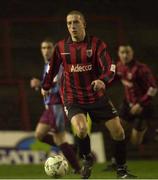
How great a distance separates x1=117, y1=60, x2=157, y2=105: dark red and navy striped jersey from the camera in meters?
11.6

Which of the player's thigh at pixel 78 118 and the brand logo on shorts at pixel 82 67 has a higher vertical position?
the brand logo on shorts at pixel 82 67

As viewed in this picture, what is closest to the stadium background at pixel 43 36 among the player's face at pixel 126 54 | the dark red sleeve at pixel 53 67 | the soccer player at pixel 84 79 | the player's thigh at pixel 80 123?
the player's face at pixel 126 54

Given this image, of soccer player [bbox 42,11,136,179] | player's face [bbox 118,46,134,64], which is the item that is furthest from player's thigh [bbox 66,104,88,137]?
player's face [bbox 118,46,134,64]

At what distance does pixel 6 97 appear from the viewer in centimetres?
1414

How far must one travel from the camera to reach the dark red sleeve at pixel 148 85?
11602 mm

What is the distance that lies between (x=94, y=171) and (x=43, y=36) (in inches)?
201

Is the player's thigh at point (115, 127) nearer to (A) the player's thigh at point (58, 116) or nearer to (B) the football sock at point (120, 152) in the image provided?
(B) the football sock at point (120, 152)

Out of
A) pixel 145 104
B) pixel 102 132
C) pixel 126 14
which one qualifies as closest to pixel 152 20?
pixel 126 14

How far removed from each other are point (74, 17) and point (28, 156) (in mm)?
4849

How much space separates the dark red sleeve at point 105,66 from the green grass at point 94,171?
1.64 meters

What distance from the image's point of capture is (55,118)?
10562mm

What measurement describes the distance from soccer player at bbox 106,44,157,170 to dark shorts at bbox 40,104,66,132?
58.2 inches

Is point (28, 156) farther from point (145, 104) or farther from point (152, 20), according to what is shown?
point (152, 20)

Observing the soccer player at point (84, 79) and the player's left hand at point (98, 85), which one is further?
the soccer player at point (84, 79)
